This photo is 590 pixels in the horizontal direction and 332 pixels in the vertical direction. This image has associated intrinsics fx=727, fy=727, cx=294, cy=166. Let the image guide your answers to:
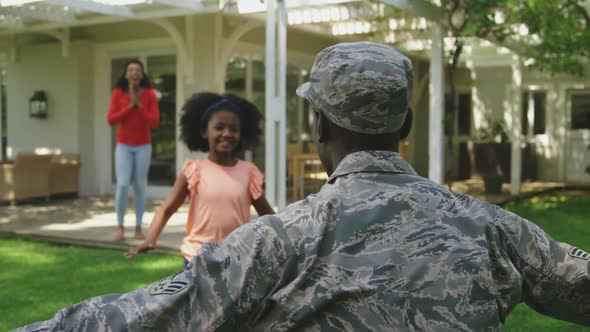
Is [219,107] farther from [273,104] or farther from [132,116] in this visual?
[273,104]

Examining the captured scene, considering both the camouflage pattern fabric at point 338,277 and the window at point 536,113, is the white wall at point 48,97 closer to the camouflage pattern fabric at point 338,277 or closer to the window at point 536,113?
the window at point 536,113

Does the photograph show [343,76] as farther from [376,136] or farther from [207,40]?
[207,40]

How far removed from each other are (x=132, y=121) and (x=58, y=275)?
5.22 ft

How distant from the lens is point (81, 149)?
11.9m

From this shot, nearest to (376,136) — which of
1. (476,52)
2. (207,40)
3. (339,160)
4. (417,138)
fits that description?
(339,160)

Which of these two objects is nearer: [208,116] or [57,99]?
[208,116]

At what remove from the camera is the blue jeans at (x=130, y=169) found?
6.52m

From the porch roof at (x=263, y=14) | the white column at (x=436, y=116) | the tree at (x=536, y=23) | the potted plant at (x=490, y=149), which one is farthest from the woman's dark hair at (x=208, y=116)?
the potted plant at (x=490, y=149)

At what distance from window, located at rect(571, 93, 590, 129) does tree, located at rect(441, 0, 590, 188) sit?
5.63m

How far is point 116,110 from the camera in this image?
6.57 m

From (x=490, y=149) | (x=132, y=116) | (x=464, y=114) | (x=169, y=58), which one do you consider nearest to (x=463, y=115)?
(x=464, y=114)

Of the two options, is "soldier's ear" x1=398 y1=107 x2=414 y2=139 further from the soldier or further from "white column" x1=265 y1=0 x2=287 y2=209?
"white column" x1=265 y1=0 x2=287 y2=209

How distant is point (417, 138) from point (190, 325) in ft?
53.2

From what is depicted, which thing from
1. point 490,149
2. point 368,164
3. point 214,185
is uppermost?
point 368,164
